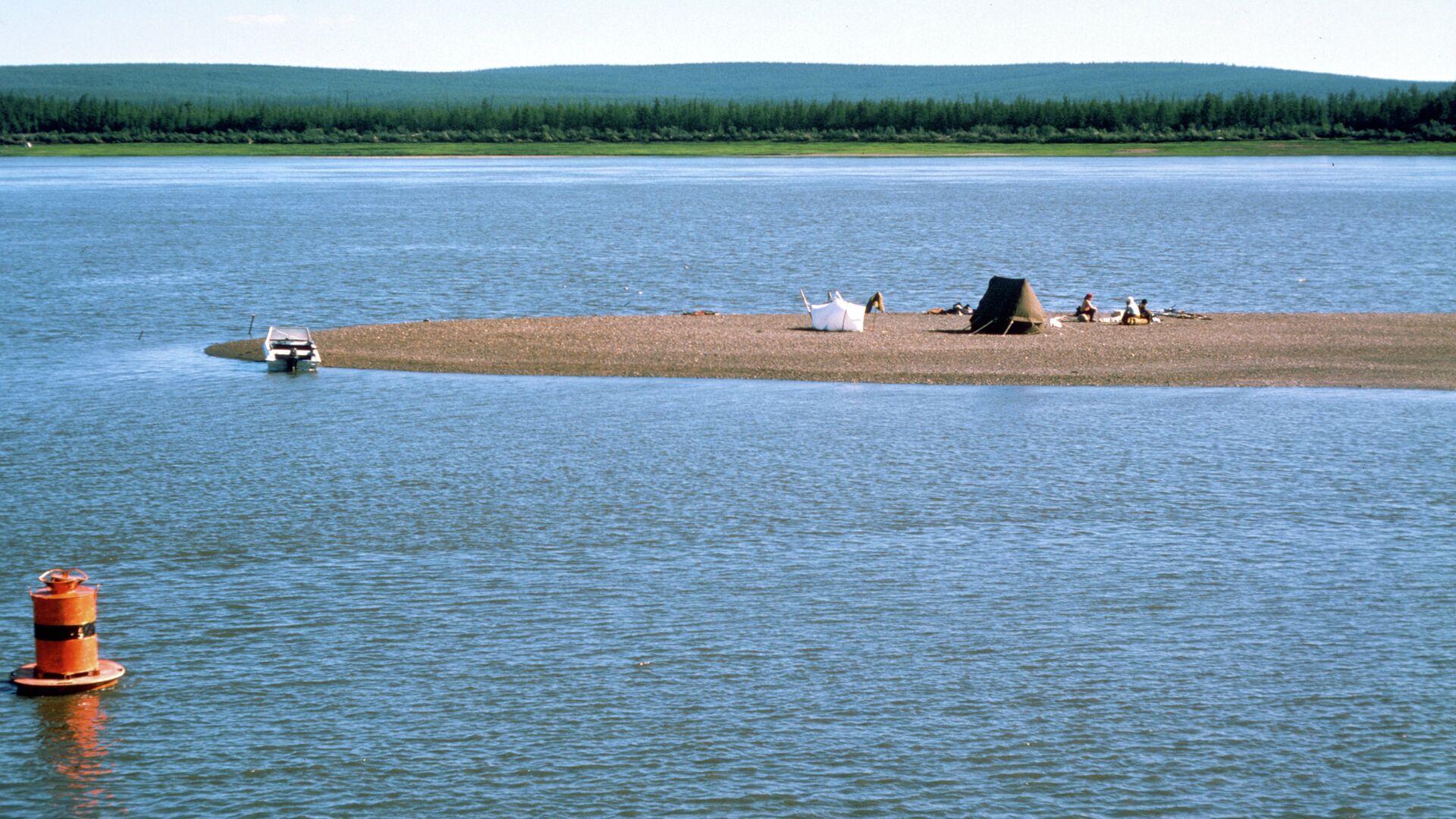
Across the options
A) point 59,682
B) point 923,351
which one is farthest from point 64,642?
point 923,351

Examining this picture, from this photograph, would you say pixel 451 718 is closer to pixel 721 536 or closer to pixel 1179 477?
pixel 721 536

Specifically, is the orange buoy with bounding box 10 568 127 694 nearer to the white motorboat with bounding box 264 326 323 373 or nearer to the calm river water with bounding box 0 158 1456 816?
the calm river water with bounding box 0 158 1456 816

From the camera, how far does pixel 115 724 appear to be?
15859 millimetres

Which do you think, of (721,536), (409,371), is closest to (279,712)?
(721,536)

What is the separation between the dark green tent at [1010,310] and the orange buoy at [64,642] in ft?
99.6

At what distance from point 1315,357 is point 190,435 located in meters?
25.9

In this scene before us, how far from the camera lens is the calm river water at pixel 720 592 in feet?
48.7

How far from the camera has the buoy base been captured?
16484mm

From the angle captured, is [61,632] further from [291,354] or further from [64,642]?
[291,354]

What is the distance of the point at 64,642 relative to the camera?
16469mm

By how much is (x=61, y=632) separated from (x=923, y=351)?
27553mm

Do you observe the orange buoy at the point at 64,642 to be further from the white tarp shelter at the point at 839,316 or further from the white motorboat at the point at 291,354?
the white tarp shelter at the point at 839,316

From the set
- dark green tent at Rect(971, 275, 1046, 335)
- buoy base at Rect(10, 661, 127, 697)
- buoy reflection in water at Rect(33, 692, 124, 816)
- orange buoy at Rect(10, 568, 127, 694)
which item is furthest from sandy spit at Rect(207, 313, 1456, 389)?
buoy reflection in water at Rect(33, 692, 124, 816)

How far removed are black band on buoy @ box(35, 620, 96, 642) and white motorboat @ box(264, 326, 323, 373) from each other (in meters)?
23.0
